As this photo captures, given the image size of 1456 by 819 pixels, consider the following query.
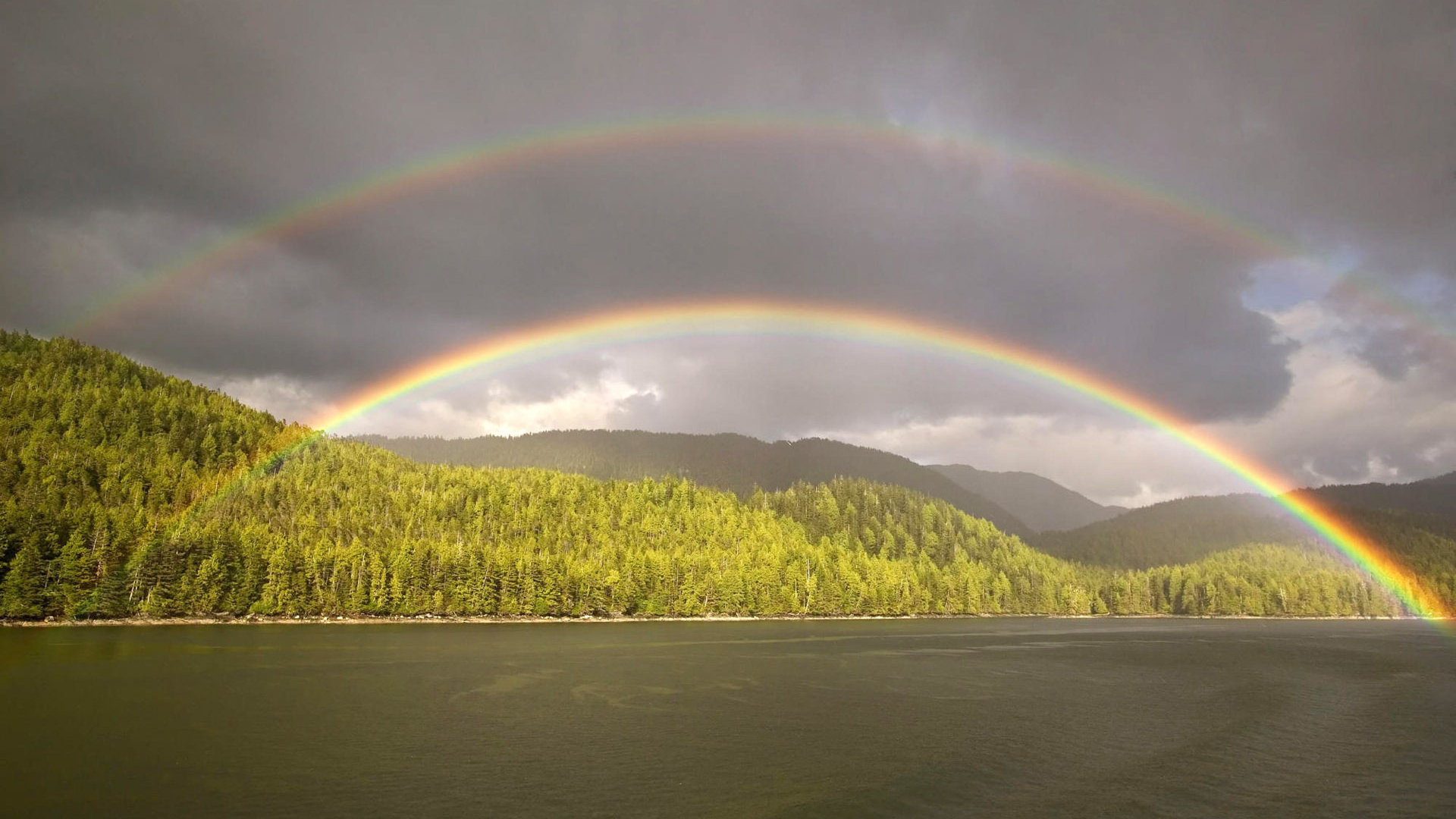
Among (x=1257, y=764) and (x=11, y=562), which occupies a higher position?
(x=11, y=562)

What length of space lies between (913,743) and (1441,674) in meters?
94.3

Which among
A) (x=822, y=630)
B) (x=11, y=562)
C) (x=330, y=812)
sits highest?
(x=11, y=562)

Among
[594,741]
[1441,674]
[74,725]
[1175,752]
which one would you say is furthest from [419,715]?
[1441,674]

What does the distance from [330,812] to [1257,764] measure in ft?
166

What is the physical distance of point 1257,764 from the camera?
45.5m

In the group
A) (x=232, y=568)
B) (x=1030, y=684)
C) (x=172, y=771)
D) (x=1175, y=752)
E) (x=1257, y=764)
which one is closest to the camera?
(x=172, y=771)

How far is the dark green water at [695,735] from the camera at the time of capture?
36219 millimetres

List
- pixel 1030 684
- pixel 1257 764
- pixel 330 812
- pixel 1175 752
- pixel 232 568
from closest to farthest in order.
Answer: pixel 330 812 < pixel 1257 764 < pixel 1175 752 < pixel 1030 684 < pixel 232 568

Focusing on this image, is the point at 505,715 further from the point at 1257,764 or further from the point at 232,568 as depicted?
the point at 232,568

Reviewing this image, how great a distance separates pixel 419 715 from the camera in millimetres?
56688

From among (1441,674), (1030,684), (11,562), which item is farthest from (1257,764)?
(11,562)

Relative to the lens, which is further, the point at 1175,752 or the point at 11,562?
the point at 11,562

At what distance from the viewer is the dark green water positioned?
1426 inches

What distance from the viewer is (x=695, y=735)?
171ft
